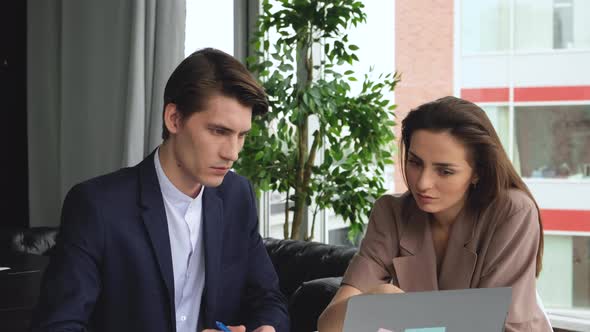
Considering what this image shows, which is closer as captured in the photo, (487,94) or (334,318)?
(334,318)

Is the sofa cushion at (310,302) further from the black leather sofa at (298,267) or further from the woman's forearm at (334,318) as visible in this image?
the woman's forearm at (334,318)

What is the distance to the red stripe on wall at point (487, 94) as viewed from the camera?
392 cm

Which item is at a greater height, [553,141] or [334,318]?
[553,141]

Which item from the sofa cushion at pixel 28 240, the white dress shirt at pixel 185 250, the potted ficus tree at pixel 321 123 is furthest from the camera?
the sofa cushion at pixel 28 240

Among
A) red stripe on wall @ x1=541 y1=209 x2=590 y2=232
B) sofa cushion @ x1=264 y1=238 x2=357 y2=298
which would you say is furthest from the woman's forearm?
red stripe on wall @ x1=541 y1=209 x2=590 y2=232

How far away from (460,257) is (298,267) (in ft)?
4.43

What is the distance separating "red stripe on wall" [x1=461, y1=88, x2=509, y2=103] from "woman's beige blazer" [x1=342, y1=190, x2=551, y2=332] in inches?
83.6

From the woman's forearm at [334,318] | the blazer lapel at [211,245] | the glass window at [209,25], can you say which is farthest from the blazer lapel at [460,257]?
the glass window at [209,25]

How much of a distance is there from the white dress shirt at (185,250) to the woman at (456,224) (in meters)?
0.38

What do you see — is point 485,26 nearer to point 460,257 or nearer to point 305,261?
point 305,261

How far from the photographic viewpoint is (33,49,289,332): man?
1.70 m

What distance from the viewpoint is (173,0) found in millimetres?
3988

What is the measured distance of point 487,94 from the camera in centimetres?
397

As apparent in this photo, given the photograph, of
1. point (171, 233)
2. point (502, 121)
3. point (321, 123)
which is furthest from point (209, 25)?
point (171, 233)
